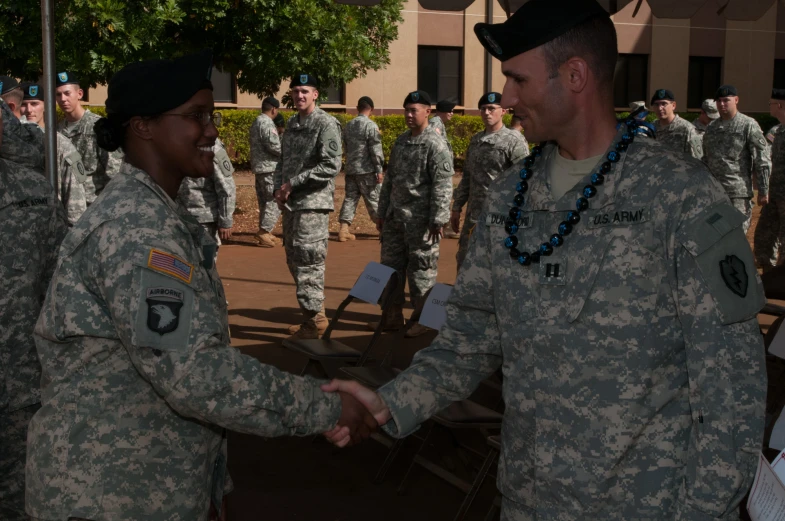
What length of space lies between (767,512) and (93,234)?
1.75 meters

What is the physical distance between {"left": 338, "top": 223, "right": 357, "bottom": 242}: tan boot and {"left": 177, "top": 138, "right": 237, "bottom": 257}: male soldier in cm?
553

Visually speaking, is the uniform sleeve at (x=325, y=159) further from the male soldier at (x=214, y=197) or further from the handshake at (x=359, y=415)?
the handshake at (x=359, y=415)

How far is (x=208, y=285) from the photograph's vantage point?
2.57 m

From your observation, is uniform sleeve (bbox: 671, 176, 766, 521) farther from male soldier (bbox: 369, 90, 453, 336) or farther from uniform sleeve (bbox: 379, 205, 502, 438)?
male soldier (bbox: 369, 90, 453, 336)

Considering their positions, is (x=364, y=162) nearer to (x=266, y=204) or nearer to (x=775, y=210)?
(x=266, y=204)

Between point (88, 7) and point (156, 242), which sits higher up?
point (88, 7)

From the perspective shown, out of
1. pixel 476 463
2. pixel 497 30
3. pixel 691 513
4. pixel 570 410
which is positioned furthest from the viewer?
pixel 476 463

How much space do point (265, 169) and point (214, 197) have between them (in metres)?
5.63

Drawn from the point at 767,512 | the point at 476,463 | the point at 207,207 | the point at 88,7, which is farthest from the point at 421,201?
the point at 767,512

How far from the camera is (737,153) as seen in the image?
11.8 meters

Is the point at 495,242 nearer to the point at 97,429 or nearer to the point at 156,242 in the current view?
the point at 156,242

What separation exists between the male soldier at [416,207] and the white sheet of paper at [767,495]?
6.40m

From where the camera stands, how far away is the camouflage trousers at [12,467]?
389cm

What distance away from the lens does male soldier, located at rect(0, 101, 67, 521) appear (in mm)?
3867
